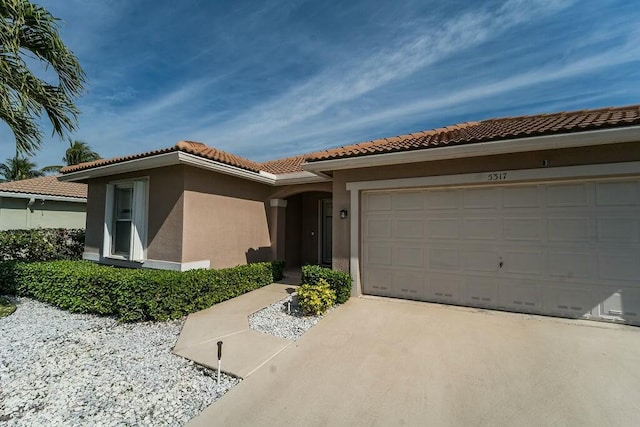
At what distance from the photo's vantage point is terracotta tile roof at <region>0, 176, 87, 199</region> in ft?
51.1

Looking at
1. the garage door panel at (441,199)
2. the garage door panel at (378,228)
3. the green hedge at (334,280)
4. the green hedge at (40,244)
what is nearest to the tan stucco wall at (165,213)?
the green hedge at (334,280)

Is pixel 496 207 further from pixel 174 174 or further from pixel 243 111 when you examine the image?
pixel 243 111

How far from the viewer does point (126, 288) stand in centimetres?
646

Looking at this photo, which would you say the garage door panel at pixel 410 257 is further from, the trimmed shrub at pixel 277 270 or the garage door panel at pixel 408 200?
the trimmed shrub at pixel 277 270

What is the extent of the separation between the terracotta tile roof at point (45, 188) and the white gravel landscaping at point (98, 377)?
13701 millimetres

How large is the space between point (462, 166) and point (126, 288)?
8.27 metres

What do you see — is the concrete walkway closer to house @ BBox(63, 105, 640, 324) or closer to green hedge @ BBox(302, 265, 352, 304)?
green hedge @ BBox(302, 265, 352, 304)

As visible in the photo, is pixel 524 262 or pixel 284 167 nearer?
pixel 524 262

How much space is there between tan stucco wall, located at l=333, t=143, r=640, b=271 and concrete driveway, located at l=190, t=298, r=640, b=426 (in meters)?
2.84

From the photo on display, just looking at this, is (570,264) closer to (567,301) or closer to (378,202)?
(567,301)

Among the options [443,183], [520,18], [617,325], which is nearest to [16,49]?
[443,183]

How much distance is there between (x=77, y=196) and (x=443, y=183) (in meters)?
20.7

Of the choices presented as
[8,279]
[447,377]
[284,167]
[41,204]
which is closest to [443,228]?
[447,377]

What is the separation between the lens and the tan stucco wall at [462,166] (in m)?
5.80
